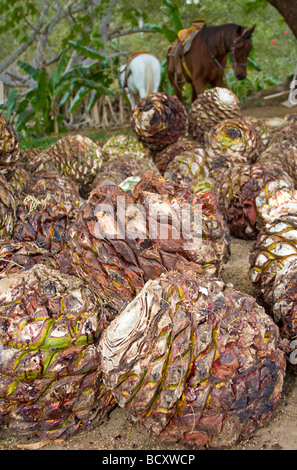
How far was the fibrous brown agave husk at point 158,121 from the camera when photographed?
12.5ft

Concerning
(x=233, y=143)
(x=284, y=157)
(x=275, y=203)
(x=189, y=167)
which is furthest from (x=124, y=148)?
(x=275, y=203)

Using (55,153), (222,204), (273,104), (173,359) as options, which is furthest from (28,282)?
(273,104)

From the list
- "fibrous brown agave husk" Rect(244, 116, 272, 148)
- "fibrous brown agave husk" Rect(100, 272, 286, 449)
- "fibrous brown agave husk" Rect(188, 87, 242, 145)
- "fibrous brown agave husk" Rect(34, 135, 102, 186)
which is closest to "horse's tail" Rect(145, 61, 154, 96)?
"fibrous brown agave husk" Rect(188, 87, 242, 145)

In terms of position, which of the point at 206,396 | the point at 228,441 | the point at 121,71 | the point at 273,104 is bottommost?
the point at 228,441

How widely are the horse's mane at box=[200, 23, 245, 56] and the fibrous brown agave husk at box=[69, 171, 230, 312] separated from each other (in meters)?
6.69

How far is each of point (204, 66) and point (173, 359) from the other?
7500 millimetres

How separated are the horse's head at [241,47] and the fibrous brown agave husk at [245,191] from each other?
530 centimetres

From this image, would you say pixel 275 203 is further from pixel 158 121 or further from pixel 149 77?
pixel 149 77

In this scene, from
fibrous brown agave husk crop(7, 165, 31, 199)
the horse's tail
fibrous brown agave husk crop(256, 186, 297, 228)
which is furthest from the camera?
the horse's tail

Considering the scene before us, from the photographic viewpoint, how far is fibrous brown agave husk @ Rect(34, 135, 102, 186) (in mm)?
3395

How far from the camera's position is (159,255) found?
1.54 metres

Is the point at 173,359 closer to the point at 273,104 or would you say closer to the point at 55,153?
the point at 55,153

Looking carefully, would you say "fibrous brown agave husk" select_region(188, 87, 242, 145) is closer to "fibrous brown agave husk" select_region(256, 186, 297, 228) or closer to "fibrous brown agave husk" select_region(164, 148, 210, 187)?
"fibrous brown agave husk" select_region(164, 148, 210, 187)

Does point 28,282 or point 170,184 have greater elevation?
point 170,184
